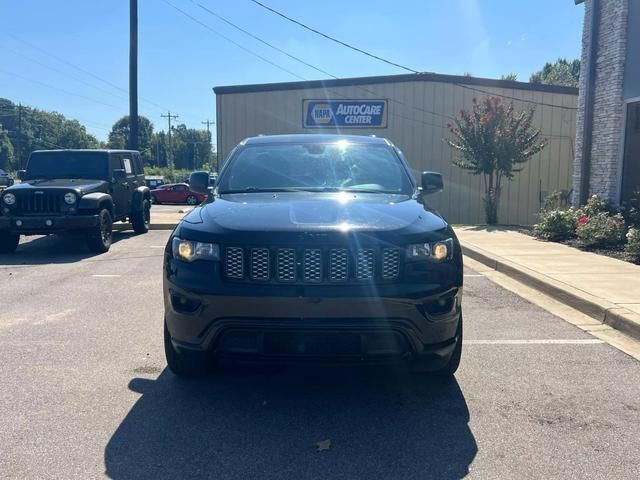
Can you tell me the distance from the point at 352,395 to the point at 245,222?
1.40 meters

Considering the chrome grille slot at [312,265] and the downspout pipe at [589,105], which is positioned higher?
the downspout pipe at [589,105]

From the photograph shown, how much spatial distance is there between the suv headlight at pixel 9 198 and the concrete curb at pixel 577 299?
820cm

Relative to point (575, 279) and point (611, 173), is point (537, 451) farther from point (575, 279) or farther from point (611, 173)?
point (611, 173)

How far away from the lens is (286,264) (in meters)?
3.35

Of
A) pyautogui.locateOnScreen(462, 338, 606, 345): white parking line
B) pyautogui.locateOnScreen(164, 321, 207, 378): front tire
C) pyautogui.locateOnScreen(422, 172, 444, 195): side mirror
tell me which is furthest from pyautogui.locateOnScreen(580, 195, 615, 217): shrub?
pyautogui.locateOnScreen(164, 321, 207, 378): front tire

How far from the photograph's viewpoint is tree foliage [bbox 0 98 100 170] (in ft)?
336

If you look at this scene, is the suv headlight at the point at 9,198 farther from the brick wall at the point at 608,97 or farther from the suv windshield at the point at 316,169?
the brick wall at the point at 608,97

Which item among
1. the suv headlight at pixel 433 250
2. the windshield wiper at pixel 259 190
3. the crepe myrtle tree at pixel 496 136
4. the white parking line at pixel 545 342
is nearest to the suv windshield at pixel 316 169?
the windshield wiper at pixel 259 190

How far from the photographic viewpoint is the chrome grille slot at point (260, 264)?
132 inches

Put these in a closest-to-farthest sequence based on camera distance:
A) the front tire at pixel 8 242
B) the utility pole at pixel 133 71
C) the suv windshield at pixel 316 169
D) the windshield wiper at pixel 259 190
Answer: the windshield wiper at pixel 259 190 → the suv windshield at pixel 316 169 → the front tire at pixel 8 242 → the utility pole at pixel 133 71

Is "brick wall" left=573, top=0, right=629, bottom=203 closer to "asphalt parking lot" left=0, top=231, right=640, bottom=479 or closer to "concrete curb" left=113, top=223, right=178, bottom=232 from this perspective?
"asphalt parking lot" left=0, top=231, right=640, bottom=479

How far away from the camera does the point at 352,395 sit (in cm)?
393

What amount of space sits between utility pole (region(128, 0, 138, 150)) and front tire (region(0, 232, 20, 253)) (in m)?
7.86

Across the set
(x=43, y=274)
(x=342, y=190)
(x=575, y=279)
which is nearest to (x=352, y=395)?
(x=342, y=190)
